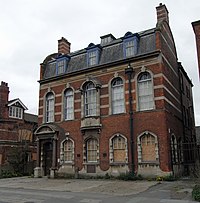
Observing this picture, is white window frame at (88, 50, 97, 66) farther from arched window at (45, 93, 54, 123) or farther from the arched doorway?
the arched doorway

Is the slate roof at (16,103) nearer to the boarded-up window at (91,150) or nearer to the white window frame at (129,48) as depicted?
the boarded-up window at (91,150)

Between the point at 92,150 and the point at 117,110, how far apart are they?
3.93 m

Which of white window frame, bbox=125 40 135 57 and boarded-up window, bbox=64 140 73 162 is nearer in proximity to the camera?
white window frame, bbox=125 40 135 57

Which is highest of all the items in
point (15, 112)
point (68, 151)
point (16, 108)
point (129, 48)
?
point (129, 48)

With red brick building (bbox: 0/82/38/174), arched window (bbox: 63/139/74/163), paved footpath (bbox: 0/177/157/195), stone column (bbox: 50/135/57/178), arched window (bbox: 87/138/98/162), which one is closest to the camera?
paved footpath (bbox: 0/177/157/195)

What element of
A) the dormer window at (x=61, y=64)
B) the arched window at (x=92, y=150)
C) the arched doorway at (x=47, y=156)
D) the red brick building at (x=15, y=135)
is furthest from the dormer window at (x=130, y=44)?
the red brick building at (x=15, y=135)

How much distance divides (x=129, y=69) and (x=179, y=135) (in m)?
7.39

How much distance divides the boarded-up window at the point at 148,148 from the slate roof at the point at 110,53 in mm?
6685

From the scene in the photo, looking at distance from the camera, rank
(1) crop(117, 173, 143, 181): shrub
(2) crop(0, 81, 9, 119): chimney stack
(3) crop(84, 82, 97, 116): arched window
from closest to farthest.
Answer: (1) crop(117, 173, 143, 181): shrub, (3) crop(84, 82, 97, 116): arched window, (2) crop(0, 81, 9, 119): chimney stack

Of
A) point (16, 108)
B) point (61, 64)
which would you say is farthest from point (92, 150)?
point (16, 108)

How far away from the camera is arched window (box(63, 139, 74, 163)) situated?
901 inches

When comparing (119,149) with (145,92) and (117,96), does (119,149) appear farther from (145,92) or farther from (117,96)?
(145,92)

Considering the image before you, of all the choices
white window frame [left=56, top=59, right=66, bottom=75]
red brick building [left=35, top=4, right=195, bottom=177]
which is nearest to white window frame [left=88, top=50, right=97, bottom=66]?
red brick building [left=35, top=4, right=195, bottom=177]

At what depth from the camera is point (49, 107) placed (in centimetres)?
2550
